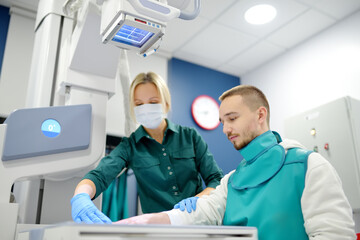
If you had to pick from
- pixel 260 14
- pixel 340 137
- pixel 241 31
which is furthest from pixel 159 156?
pixel 241 31

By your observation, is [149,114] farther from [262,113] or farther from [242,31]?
[242,31]

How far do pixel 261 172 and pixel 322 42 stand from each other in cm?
272

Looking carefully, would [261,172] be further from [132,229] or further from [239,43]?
[239,43]

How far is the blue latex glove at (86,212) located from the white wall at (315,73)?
2729 mm

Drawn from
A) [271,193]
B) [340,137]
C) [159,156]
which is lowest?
[271,193]

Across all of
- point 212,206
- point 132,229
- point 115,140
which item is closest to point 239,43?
point 115,140

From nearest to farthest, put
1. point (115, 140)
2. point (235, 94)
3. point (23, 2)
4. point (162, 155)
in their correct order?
point (235, 94) → point (162, 155) → point (23, 2) → point (115, 140)

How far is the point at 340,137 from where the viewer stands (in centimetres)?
265

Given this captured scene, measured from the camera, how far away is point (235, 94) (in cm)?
136

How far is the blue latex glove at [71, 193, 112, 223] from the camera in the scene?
39.2 inches

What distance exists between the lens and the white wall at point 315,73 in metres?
3.02

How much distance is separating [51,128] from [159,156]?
1.93 feet

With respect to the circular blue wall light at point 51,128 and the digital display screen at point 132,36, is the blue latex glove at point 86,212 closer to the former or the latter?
the circular blue wall light at point 51,128

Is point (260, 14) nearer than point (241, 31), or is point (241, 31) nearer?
point (260, 14)
